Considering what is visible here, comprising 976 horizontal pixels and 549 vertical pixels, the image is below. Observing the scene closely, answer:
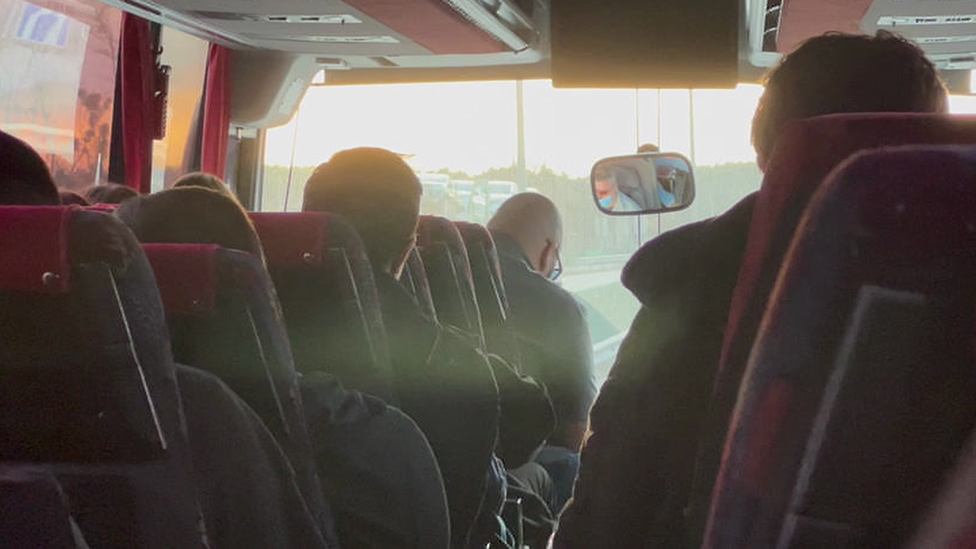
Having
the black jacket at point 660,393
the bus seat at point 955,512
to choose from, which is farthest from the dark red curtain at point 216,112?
the bus seat at point 955,512

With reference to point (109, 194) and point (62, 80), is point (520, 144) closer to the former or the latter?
point (62, 80)

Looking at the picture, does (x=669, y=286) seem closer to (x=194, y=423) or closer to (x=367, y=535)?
(x=194, y=423)

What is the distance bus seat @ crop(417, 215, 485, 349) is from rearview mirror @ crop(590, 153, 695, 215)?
56.2 inches

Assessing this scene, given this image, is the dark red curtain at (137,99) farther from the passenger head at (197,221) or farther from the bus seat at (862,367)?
the bus seat at (862,367)

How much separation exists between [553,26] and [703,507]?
4830 mm

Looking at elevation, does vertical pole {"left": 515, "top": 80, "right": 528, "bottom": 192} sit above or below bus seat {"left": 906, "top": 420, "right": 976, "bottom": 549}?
above

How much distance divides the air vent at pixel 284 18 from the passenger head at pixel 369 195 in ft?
9.21

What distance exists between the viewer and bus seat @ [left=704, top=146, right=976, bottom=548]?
0.86 metres

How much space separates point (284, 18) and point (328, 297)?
356 centimetres

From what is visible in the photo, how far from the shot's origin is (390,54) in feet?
20.3

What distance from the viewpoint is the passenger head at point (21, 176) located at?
1.59m

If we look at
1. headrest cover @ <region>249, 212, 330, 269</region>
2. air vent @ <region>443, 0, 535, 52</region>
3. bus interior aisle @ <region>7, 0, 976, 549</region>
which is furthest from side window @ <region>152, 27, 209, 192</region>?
headrest cover @ <region>249, 212, 330, 269</region>

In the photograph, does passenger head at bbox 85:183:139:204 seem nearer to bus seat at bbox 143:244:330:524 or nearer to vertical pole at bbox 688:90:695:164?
bus seat at bbox 143:244:330:524

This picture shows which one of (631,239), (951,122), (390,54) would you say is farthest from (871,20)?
(951,122)
